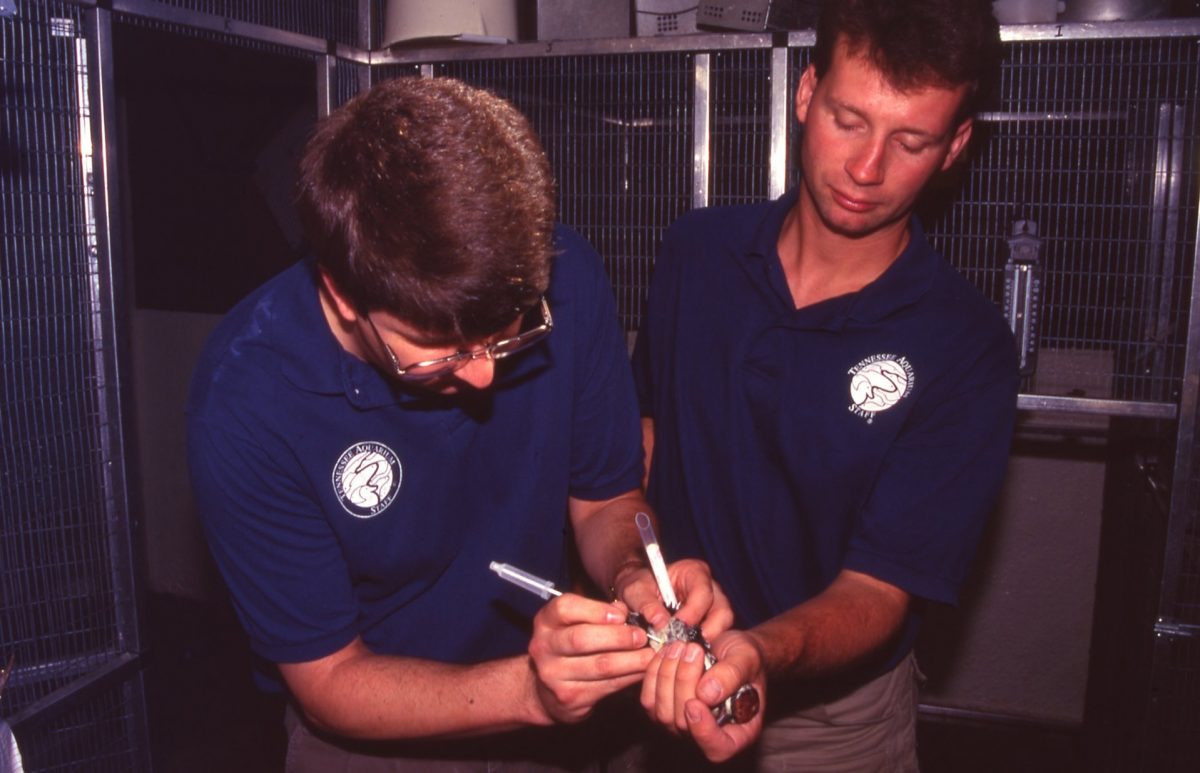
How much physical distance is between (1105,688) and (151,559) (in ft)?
17.3

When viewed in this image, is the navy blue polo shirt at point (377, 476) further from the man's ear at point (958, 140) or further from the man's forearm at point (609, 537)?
the man's ear at point (958, 140)

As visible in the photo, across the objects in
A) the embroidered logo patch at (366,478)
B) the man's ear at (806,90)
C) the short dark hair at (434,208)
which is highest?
the man's ear at (806,90)

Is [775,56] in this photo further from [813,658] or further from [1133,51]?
[813,658]

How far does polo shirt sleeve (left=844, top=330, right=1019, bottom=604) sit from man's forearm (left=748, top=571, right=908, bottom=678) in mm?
46

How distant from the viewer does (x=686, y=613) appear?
1588 mm

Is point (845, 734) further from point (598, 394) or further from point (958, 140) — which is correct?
point (958, 140)

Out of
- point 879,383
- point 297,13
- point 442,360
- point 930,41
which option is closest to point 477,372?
point 442,360

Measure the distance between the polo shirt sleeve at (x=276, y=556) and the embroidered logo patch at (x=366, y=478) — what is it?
0.21ft

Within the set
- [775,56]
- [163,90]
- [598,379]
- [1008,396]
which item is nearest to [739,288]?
[598,379]

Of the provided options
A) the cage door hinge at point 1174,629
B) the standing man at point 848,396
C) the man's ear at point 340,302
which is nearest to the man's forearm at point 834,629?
the standing man at point 848,396

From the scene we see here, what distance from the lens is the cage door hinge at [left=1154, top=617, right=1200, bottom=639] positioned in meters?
2.64

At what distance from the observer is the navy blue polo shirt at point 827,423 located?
191cm

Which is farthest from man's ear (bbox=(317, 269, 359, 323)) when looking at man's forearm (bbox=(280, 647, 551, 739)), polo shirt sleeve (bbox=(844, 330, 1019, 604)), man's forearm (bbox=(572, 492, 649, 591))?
polo shirt sleeve (bbox=(844, 330, 1019, 604))

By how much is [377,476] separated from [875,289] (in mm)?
1162
